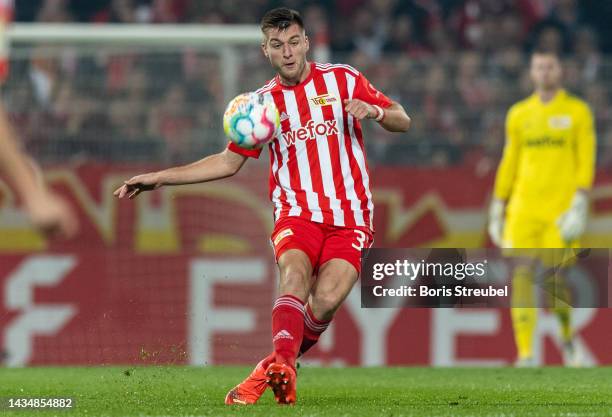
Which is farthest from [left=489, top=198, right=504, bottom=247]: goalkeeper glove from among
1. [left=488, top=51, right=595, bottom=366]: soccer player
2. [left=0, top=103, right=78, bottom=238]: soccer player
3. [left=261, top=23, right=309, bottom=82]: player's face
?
[left=0, top=103, right=78, bottom=238]: soccer player

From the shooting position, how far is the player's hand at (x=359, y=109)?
23.7ft

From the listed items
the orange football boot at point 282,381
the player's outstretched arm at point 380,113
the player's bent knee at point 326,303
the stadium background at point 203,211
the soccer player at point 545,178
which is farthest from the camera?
the stadium background at point 203,211

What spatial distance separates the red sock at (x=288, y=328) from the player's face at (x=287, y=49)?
1.21 metres

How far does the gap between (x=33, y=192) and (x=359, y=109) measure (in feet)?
10.1

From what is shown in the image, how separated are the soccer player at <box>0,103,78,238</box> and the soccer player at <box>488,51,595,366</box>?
7416mm

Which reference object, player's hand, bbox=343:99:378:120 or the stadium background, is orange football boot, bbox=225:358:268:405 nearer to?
player's hand, bbox=343:99:378:120

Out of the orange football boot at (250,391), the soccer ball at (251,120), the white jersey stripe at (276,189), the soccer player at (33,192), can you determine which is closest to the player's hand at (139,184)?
the soccer ball at (251,120)

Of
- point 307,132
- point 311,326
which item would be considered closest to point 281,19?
point 307,132

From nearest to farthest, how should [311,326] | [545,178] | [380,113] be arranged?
1. [380,113]
2. [311,326]
3. [545,178]

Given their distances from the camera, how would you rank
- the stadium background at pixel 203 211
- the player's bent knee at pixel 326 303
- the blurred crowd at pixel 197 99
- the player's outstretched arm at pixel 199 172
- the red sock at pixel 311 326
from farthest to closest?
the blurred crowd at pixel 197 99 → the stadium background at pixel 203 211 → the red sock at pixel 311 326 → the player's bent knee at pixel 326 303 → the player's outstretched arm at pixel 199 172

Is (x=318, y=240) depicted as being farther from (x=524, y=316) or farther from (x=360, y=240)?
(x=524, y=316)

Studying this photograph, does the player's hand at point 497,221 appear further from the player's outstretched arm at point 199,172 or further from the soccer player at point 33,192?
the soccer player at point 33,192

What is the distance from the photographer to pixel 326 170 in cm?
771

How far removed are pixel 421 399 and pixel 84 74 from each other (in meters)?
5.53
